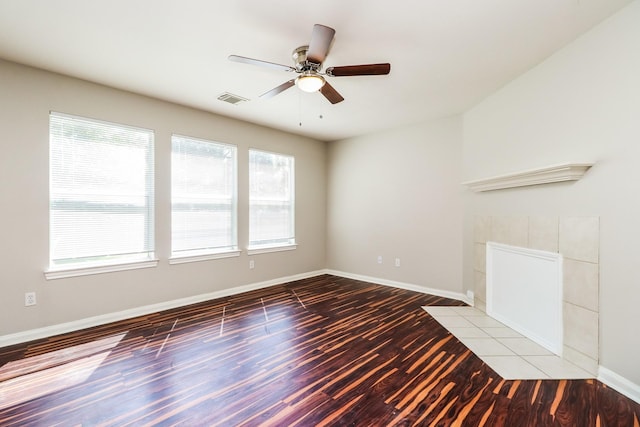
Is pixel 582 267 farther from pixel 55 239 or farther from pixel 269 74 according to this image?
pixel 55 239

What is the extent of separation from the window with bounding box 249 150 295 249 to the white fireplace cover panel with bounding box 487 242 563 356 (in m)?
3.20

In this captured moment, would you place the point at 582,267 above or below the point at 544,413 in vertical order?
above

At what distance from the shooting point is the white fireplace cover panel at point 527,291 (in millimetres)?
2541

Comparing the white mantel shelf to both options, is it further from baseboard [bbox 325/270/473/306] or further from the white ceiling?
baseboard [bbox 325/270/473/306]

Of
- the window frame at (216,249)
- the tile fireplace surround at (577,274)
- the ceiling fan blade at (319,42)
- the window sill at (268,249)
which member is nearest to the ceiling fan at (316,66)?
the ceiling fan blade at (319,42)

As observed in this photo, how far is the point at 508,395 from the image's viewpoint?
196 cm

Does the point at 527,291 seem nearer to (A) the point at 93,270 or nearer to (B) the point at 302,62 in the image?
(B) the point at 302,62

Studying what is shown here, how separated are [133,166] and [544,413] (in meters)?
4.44

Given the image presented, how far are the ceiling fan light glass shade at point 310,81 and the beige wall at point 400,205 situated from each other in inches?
102

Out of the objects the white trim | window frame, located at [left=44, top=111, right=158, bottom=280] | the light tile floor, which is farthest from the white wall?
window frame, located at [left=44, top=111, right=158, bottom=280]

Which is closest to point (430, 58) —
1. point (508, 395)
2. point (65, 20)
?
point (508, 395)

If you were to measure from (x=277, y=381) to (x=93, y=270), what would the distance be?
8.12 ft

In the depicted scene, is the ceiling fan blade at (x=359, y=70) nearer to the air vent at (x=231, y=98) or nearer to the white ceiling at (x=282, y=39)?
the white ceiling at (x=282, y=39)

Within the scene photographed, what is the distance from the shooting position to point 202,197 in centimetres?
406
